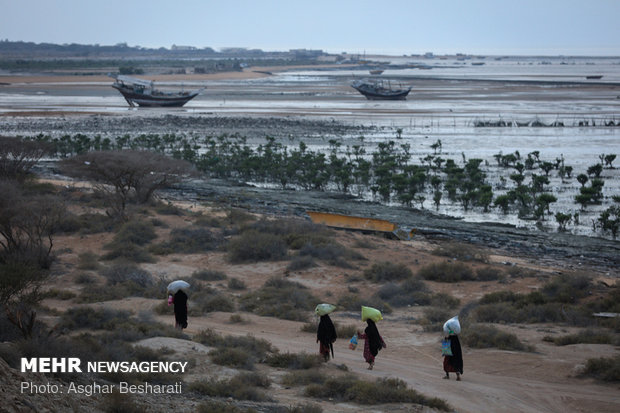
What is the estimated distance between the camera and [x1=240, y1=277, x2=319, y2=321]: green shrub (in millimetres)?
13853

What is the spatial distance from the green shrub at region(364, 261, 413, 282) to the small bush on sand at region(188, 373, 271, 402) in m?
7.90

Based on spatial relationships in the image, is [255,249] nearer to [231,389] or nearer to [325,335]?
[325,335]

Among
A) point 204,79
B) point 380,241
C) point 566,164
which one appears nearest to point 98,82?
point 204,79

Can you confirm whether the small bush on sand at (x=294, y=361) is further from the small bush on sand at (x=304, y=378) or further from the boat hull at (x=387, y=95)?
the boat hull at (x=387, y=95)

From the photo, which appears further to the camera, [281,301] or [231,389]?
[281,301]

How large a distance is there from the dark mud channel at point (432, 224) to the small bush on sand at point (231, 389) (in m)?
12.2

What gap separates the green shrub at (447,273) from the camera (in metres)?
16.7

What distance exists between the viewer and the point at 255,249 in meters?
18.4

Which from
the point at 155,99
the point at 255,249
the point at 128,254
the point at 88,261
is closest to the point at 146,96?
the point at 155,99

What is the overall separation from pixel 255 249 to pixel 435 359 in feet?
26.6

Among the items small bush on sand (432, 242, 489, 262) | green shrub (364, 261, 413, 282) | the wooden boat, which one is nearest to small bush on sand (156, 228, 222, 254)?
the wooden boat

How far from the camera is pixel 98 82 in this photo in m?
95.9

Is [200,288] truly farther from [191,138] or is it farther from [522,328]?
[191,138]

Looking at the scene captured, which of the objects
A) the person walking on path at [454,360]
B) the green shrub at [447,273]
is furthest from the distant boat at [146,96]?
the person walking on path at [454,360]
